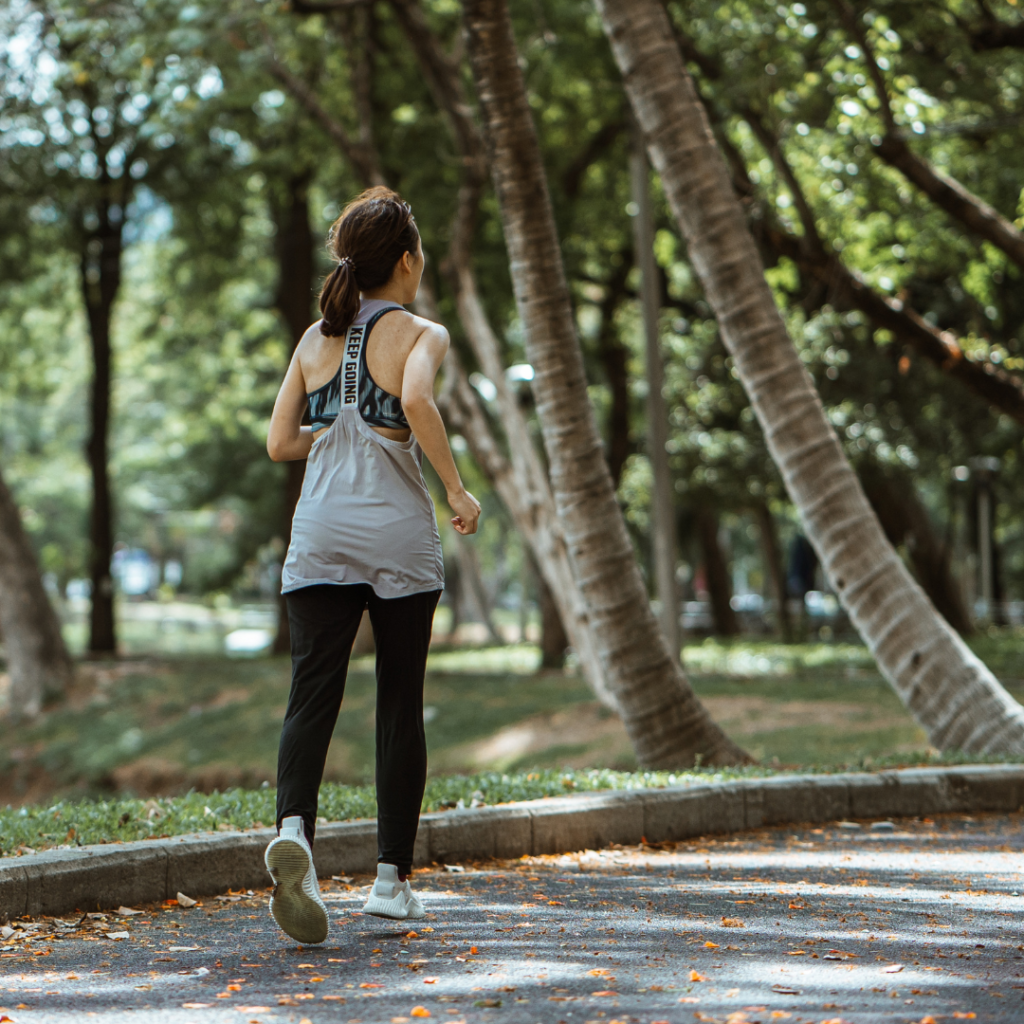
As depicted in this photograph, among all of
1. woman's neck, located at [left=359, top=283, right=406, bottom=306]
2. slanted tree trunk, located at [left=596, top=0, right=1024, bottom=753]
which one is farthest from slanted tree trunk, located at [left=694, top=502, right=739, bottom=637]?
woman's neck, located at [left=359, top=283, right=406, bottom=306]

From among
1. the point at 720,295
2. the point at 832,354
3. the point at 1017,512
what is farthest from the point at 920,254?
the point at 1017,512

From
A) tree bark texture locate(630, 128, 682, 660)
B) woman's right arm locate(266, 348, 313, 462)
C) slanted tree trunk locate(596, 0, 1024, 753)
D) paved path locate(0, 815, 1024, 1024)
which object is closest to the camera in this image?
paved path locate(0, 815, 1024, 1024)

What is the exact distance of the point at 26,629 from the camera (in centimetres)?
1884

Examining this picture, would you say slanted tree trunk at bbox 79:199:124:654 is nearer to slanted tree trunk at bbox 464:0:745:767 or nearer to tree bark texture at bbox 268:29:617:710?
tree bark texture at bbox 268:29:617:710

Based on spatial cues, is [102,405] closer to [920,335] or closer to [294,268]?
[294,268]

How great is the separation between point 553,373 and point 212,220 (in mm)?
16491

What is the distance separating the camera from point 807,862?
5375 mm

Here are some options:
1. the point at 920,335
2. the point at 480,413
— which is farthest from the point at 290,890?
the point at 480,413

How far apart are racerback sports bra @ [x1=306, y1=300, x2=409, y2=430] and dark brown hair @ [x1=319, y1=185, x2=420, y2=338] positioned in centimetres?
7

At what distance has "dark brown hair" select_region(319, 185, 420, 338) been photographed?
155 inches

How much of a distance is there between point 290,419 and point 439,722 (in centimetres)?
1164

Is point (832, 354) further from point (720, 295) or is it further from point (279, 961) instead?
point (279, 961)

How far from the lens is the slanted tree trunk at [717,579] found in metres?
28.8

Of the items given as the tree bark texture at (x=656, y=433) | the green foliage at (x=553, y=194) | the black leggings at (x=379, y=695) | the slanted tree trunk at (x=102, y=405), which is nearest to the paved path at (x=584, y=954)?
the black leggings at (x=379, y=695)
